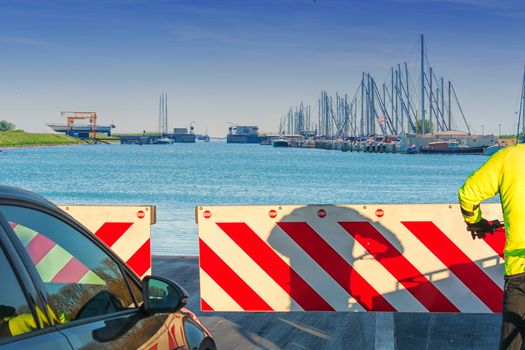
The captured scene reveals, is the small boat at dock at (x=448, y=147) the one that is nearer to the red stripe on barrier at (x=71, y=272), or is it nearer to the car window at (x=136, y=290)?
the car window at (x=136, y=290)

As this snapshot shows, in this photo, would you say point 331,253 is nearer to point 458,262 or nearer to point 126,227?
point 458,262

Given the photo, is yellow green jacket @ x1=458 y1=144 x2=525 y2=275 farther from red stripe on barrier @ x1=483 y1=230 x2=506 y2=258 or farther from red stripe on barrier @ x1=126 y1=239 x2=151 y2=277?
red stripe on barrier @ x1=126 y1=239 x2=151 y2=277

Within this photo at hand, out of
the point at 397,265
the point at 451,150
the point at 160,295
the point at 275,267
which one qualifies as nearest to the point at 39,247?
the point at 160,295

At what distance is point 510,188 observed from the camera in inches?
187

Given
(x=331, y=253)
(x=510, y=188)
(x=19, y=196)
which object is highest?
(x=19, y=196)

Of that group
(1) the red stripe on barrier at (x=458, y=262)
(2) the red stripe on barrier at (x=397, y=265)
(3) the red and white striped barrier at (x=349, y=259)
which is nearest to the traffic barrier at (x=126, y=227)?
(3) the red and white striped barrier at (x=349, y=259)

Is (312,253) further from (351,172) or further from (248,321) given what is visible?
(351,172)

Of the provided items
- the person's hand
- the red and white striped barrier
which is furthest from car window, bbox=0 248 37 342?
the red and white striped barrier

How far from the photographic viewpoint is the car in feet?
10.2

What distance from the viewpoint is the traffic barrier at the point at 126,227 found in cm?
723

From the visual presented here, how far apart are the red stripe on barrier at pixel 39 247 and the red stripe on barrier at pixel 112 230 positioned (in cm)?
359

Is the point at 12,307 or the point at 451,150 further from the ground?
the point at 12,307

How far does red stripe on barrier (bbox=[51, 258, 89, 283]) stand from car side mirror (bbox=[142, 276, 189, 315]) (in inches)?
11.4

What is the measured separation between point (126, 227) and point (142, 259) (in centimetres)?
27
